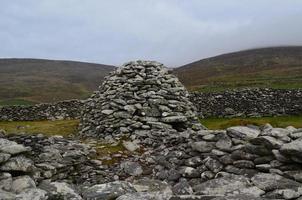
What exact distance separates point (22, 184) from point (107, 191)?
2.84 meters

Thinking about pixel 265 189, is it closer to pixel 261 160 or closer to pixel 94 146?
pixel 261 160

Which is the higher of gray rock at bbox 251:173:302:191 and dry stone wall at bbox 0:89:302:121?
gray rock at bbox 251:173:302:191

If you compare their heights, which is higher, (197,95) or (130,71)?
(130,71)

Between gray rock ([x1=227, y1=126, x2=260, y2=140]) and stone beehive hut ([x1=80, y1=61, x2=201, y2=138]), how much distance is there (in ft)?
13.3

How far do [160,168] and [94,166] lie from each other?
2061mm

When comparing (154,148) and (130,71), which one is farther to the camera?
(130,71)

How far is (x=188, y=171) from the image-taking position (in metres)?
12.8

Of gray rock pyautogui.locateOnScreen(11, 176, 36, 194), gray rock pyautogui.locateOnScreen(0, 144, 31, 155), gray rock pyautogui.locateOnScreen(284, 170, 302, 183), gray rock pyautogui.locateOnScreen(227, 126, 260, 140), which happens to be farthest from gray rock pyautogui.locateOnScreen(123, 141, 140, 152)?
gray rock pyautogui.locateOnScreen(284, 170, 302, 183)

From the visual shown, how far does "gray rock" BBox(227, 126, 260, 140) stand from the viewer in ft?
42.5

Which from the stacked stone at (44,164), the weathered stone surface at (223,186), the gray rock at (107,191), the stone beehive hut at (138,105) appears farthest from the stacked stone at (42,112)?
the gray rock at (107,191)

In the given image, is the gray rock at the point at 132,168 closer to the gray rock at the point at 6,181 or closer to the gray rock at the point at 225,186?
the gray rock at the point at 225,186

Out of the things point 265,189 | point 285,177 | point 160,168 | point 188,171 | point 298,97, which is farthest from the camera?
point 298,97

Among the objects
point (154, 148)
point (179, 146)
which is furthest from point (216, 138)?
point (154, 148)

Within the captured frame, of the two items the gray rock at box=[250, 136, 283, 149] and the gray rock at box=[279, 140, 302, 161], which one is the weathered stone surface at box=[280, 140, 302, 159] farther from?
the gray rock at box=[250, 136, 283, 149]
